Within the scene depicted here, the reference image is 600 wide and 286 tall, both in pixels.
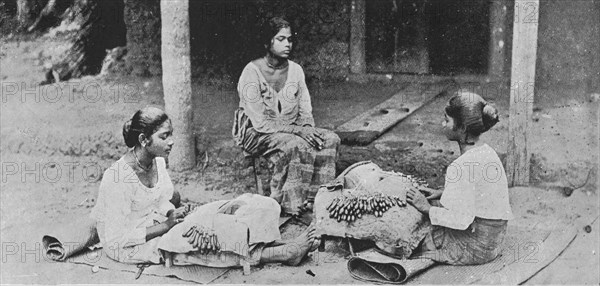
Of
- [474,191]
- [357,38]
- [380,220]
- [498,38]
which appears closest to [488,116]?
[474,191]

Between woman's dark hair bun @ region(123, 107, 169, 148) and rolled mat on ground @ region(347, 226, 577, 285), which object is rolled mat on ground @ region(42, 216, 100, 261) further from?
rolled mat on ground @ region(347, 226, 577, 285)

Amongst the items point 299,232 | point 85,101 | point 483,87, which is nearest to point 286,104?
point 299,232

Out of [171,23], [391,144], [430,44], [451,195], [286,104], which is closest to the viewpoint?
[451,195]

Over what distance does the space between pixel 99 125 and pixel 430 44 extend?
396cm

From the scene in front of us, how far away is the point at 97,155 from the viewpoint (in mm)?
7211

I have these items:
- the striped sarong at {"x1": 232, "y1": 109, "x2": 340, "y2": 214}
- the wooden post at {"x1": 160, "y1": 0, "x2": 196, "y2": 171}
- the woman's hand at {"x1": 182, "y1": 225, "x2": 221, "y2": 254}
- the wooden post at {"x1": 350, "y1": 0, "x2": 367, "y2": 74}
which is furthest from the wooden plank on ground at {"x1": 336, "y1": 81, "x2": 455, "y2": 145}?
the woman's hand at {"x1": 182, "y1": 225, "x2": 221, "y2": 254}

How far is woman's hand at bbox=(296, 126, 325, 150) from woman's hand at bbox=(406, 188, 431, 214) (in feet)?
3.34

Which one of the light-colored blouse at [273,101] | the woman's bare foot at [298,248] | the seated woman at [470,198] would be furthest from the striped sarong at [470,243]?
the light-colored blouse at [273,101]

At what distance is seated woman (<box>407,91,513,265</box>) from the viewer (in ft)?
16.8

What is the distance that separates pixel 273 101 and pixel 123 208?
161 cm

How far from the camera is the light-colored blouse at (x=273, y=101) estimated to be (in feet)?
20.4

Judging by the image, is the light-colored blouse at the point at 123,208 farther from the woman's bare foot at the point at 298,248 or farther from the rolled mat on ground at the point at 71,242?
the woman's bare foot at the point at 298,248

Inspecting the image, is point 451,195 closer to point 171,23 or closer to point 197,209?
point 197,209

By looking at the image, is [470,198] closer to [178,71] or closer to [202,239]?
[202,239]
